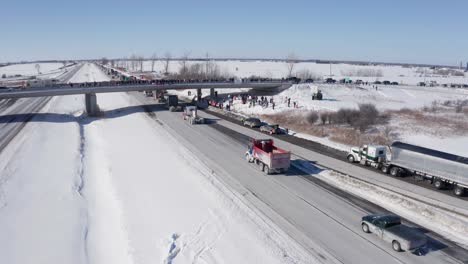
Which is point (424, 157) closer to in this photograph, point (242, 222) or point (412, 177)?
point (412, 177)

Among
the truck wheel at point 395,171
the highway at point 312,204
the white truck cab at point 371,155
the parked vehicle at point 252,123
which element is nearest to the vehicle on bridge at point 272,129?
the parked vehicle at point 252,123

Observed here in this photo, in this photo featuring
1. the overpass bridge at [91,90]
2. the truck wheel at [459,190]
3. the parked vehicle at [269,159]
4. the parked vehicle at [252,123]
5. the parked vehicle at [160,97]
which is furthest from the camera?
the parked vehicle at [160,97]

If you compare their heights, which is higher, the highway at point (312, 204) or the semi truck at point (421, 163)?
the semi truck at point (421, 163)

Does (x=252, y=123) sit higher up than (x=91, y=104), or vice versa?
(x=91, y=104)

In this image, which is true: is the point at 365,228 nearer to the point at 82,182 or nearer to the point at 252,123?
the point at 82,182

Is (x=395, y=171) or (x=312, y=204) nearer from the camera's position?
(x=312, y=204)

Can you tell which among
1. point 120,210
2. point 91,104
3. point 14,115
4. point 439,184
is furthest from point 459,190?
point 14,115

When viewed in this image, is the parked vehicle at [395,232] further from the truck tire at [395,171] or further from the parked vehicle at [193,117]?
the parked vehicle at [193,117]
